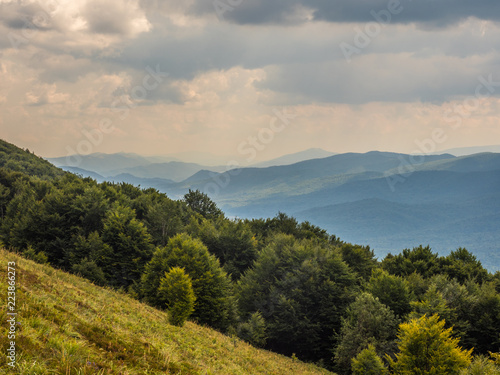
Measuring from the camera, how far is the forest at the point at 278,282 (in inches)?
1292

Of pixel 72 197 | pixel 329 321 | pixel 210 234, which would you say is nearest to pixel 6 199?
pixel 72 197

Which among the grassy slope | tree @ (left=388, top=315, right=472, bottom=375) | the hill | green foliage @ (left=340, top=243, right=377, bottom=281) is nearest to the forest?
tree @ (left=388, top=315, right=472, bottom=375)

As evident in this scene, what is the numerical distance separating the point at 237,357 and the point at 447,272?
143 feet

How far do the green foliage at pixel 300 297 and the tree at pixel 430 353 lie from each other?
1988 centimetres

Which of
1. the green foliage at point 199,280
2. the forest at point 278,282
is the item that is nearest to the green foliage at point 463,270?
the forest at point 278,282

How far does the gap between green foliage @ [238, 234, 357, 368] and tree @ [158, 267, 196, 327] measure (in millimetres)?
21973

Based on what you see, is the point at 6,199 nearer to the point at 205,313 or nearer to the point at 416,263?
the point at 205,313

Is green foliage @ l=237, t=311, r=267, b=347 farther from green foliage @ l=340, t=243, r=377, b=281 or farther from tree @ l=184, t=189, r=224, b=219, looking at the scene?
tree @ l=184, t=189, r=224, b=219

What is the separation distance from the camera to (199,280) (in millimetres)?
38969

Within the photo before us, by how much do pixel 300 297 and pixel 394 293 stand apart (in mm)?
11807

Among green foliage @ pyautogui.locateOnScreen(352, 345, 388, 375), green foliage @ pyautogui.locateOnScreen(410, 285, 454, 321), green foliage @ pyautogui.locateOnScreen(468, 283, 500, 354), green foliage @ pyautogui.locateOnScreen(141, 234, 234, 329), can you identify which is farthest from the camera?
green foliage @ pyautogui.locateOnScreen(141, 234, 234, 329)

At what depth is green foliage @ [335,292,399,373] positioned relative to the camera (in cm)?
3506

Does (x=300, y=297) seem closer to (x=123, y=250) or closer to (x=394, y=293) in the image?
(x=394, y=293)

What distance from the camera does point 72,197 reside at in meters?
55.9
